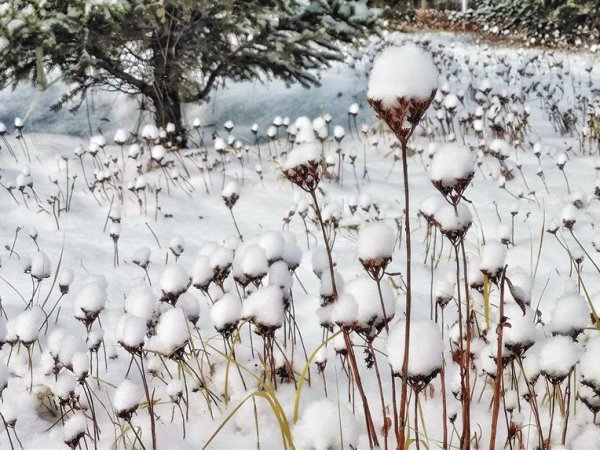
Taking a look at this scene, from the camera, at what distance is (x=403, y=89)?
79 centimetres

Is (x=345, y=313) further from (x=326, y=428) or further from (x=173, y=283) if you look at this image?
(x=173, y=283)

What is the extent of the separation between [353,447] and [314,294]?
4.75 ft

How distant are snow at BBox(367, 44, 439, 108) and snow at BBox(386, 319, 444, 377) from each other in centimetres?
47

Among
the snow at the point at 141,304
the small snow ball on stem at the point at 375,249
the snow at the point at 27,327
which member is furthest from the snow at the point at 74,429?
the small snow ball on stem at the point at 375,249

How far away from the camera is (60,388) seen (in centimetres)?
145

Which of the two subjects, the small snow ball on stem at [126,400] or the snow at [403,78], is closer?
the snow at [403,78]

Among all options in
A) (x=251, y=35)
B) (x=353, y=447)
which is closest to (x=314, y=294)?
(x=353, y=447)

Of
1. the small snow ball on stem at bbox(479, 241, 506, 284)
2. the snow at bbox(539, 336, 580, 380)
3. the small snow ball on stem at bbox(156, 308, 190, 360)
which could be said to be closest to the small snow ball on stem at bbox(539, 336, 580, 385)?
the snow at bbox(539, 336, 580, 380)

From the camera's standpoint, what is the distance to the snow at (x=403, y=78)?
0.79 m

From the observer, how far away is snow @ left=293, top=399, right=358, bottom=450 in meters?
0.99

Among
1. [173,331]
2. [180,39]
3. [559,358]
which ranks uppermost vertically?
[180,39]

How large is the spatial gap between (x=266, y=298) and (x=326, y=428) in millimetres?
363

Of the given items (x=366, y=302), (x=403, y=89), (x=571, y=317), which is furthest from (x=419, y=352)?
(x=403, y=89)

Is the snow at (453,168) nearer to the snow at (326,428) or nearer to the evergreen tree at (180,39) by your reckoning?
the snow at (326,428)
